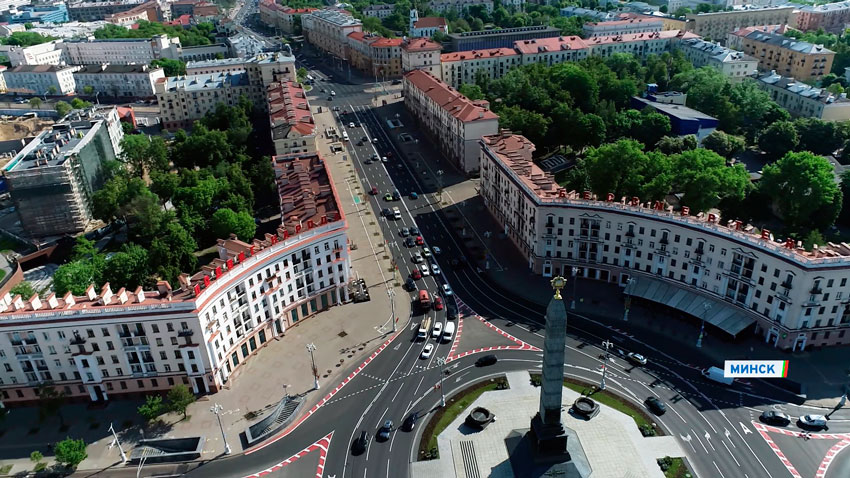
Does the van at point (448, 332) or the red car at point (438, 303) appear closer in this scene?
the van at point (448, 332)

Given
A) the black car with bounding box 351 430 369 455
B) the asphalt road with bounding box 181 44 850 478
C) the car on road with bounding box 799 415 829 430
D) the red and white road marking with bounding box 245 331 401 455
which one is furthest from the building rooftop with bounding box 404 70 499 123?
the car on road with bounding box 799 415 829 430

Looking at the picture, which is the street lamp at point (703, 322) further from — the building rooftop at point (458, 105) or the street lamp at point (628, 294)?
the building rooftop at point (458, 105)

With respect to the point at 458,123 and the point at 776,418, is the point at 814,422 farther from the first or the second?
the point at 458,123

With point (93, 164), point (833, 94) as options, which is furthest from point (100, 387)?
point (833, 94)

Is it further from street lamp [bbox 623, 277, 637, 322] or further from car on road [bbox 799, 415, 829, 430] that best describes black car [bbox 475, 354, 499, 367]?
car on road [bbox 799, 415, 829, 430]

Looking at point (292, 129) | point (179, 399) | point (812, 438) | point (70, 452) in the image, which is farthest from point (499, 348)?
point (292, 129)

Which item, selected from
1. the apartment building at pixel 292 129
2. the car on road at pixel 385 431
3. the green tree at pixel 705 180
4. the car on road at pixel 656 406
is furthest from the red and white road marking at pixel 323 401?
the green tree at pixel 705 180

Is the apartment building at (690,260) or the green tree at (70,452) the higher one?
the apartment building at (690,260)
